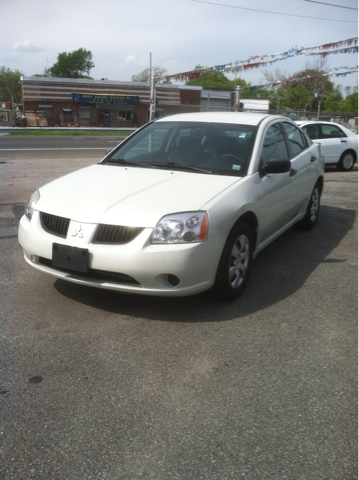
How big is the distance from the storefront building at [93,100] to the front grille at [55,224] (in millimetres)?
47938

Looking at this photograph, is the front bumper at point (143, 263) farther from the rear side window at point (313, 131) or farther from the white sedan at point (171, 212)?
the rear side window at point (313, 131)

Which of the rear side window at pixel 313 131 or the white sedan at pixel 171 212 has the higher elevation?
the rear side window at pixel 313 131

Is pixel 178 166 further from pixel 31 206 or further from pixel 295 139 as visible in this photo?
pixel 295 139

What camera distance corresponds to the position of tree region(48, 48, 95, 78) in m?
106

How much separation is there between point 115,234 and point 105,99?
52.5 metres

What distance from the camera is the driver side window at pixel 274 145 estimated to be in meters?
4.85

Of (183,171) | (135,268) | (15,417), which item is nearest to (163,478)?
(15,417)

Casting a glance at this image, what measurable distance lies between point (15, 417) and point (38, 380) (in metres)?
0.36

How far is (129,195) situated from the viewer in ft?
12.8

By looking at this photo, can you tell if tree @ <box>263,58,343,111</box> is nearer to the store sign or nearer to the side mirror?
the store sign

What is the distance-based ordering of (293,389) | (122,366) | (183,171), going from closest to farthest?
(293,389) < (122,366) < (183,171)

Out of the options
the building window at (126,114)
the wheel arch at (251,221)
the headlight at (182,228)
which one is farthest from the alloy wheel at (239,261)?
the building window at (126,114)

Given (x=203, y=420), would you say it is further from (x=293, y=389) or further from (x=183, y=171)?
(x=183, y=171)

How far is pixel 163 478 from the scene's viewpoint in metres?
2.14
